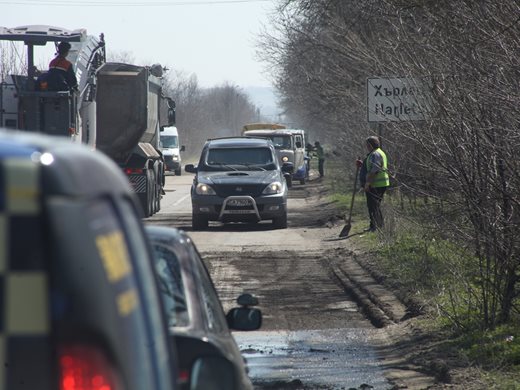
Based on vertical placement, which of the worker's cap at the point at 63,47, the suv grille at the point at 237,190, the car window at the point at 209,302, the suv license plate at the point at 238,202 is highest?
the worker's cap at the point at 63,47

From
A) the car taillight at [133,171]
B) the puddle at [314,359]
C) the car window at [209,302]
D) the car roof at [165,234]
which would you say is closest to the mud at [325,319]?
the puddle at [314,359]

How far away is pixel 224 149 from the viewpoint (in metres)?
24.3

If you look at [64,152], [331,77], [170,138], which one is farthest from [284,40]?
[64,152]

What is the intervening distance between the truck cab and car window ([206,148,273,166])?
2150 centimetres

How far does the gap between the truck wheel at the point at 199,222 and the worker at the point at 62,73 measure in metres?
3.54

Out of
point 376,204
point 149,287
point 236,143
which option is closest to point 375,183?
point 376,204

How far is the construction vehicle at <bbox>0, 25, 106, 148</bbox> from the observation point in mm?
22183

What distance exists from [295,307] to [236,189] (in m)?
10.2

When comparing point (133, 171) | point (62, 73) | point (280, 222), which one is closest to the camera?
point (62, 73)

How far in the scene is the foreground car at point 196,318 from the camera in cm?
412

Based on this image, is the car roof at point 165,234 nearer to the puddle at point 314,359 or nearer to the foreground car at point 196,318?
the foreground car at point 196,318

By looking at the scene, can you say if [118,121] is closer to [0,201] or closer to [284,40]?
[284,40]

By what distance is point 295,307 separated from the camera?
1288cm

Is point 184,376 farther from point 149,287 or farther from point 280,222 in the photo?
point 280,222
